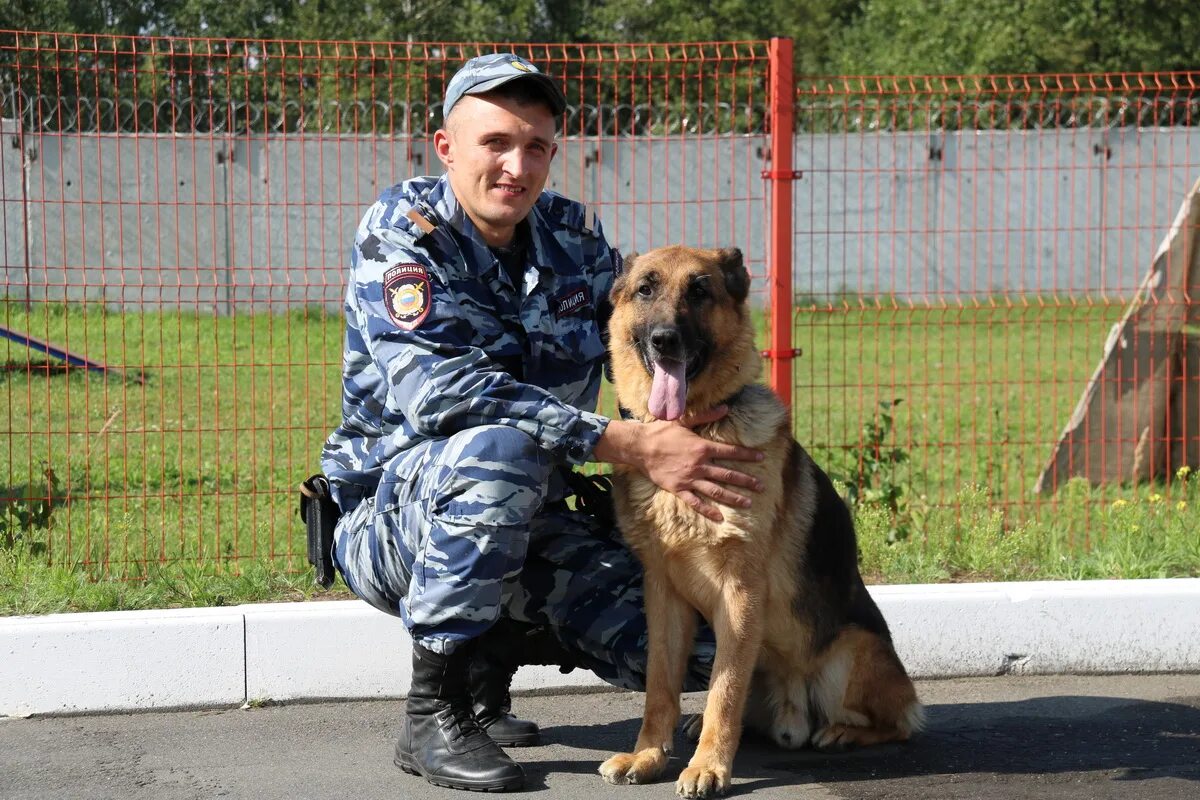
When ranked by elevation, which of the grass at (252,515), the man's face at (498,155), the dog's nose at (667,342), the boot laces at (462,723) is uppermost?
the man's face at (498,155)

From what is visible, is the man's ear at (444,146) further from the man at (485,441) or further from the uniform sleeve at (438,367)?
the uniform sleeve at (438,367)

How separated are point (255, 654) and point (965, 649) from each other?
2.36 meters

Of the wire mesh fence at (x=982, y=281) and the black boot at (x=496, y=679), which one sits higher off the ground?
the wire mesh fence at (x=982, y=281)

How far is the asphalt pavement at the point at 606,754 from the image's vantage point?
3367mm

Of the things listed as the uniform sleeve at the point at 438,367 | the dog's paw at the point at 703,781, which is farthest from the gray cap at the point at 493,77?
the dog's paw at the point at 703,781

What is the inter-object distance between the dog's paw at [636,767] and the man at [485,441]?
243 millimetres

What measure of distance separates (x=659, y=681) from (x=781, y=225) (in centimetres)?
223

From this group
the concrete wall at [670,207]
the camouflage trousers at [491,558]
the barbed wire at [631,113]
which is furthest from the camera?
the concrete wall at [670,207]

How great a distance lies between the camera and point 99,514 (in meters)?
5.89

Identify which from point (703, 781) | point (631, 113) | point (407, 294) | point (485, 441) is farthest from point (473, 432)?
point (631, 113)

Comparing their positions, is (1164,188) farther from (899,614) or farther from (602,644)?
(602,644)

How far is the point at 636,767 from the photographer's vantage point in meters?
3.36

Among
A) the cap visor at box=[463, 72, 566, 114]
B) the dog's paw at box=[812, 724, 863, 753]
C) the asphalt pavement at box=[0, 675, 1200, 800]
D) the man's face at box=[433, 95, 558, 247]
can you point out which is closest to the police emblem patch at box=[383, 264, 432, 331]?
the man's face at box=[433, 95, 558, 247]

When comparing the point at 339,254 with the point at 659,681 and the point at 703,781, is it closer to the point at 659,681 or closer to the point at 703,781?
the point at 659,681
